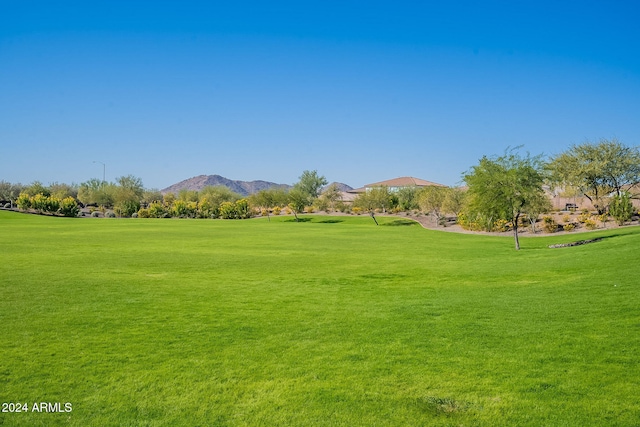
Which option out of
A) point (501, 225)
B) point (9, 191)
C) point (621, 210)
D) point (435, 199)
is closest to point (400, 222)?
point (435, 199)

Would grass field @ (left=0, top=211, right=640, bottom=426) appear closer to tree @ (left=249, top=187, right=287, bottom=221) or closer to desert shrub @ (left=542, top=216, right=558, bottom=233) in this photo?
desert shrub @ (left=542, top=216, right=558, bottom=233)

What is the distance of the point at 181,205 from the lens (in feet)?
358

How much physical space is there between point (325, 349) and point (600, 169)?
204 ft

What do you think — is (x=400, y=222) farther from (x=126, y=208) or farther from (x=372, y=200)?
(x=126, y=208)

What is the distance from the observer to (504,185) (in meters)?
30.9

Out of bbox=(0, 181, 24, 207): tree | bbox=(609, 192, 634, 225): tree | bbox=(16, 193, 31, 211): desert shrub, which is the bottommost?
bbox=(609, 192, 634, 225): tree

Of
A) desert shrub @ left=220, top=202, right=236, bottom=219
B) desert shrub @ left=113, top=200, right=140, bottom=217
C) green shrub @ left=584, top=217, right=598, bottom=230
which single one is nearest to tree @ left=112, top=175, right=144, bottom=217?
desert shrub @ left=113, top=200, right=140, bottom=217

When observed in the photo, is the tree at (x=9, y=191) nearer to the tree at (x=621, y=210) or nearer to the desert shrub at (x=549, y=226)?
the desert shrub at (x=549, y=226)

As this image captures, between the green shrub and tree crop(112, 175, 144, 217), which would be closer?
the green shrub

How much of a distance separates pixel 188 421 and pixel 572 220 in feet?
196

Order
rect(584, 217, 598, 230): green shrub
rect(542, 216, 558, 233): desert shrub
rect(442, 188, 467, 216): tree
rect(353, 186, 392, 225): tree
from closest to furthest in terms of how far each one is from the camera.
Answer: rect(584, 217, 598, 230): green shrub < rect(542, 216, 558, 233): desert shrub < rect(442, 188, 467, 216): tree < rect(353, 186, 392, 225): tree

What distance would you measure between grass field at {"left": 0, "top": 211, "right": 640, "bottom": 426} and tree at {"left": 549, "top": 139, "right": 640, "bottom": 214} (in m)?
48.8

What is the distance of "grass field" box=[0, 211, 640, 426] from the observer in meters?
6.41

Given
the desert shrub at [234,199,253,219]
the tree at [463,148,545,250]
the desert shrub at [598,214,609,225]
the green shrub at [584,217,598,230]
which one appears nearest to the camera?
the tree at [463,148,545,250]
